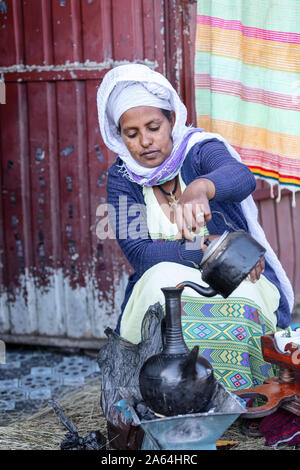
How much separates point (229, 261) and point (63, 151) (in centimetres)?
269

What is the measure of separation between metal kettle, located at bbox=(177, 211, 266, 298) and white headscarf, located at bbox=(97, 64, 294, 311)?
94 cm

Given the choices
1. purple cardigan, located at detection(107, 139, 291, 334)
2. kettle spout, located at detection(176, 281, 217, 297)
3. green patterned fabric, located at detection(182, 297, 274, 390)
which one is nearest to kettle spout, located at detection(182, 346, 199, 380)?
kettle spout, located at detection(176, 281, 217, 297)

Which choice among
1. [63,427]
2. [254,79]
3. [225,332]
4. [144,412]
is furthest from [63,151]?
[144,412]

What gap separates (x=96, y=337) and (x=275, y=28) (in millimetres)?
2447

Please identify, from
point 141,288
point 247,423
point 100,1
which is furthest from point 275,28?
point 247,423

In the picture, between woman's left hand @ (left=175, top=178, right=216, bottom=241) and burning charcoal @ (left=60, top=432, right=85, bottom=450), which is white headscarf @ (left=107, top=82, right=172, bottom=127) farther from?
burning charcoal @ (left=60, top=432, right=85, bottom=450)

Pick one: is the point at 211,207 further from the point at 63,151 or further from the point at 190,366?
the point at 63,151

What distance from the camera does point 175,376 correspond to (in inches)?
89.4

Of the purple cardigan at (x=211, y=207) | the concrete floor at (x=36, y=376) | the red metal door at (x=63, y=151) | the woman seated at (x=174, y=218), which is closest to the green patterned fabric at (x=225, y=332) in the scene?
the woman seated at (x=174, y=218)

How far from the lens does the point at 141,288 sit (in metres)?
3.10

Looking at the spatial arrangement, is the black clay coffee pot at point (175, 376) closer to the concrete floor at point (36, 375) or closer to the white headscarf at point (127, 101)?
the white headscarf at point (127, 101)

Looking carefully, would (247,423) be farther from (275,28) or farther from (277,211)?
(277,211)

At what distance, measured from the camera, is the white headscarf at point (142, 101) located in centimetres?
308

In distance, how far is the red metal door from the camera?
174 inches
